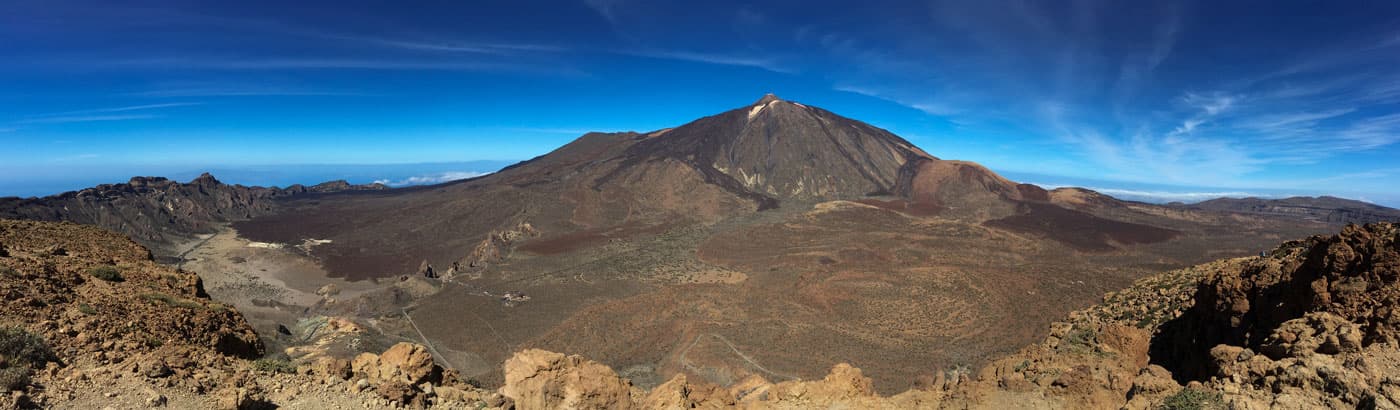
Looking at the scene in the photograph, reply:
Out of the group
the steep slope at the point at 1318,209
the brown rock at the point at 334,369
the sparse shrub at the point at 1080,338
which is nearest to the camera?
the brown rock at the point at 334,369

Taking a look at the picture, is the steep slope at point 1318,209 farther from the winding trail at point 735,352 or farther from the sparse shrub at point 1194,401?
the sparse shrub at point 1194,401

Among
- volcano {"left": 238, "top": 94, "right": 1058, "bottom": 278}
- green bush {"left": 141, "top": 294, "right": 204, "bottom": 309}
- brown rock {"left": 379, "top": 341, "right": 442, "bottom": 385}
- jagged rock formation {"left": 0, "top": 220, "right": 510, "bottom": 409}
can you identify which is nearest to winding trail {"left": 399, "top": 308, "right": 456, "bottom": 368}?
volcano {"left": 238, "top": 94, "right": 1058, "bottom": 278}

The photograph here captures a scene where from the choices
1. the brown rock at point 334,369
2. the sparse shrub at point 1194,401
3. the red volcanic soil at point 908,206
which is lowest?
the brown rock at point 334,369

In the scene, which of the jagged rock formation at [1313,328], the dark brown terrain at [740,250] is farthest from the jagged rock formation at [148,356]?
the dark brown terrain at [740,250]

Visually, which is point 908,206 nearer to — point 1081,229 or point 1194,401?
point 1081,229

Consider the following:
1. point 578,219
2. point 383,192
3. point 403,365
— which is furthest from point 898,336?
point 383,192

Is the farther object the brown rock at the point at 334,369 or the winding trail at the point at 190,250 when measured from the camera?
the winding trail at the point at 190,250

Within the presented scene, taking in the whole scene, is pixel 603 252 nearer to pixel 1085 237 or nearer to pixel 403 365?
pixel 403 365

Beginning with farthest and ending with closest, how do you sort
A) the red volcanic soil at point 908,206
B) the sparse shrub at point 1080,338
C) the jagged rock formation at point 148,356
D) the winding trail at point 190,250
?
1. the red volcanic soil at point 908,206
2. the winding trail at point 190,250
3. the sparse shrub at point 1080,338
4. the jagged rock formation at point 148,356
